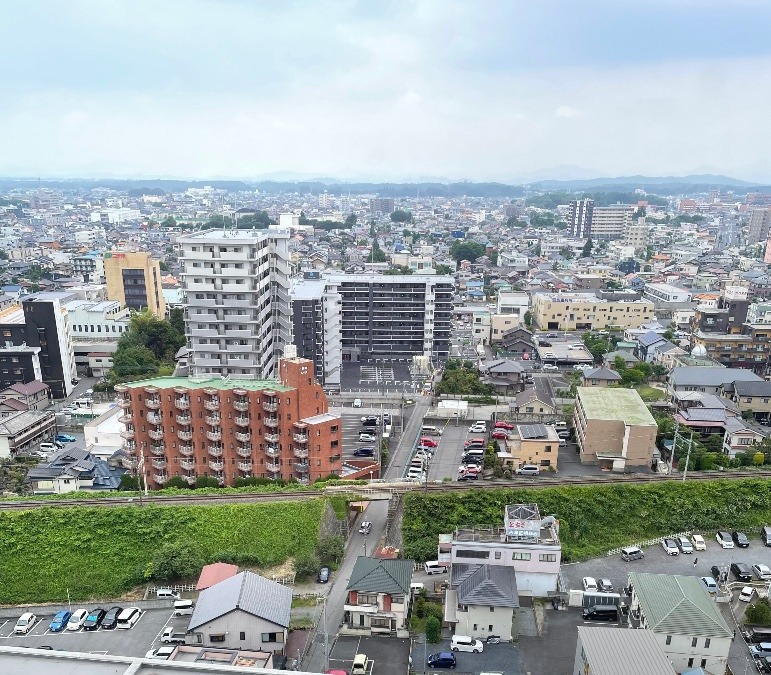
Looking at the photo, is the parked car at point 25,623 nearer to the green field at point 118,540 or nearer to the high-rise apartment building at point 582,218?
the green field at point 118,540

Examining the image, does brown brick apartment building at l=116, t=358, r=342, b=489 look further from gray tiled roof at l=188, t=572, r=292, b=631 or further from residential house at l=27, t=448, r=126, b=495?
gray tiled roof at l=188, t=572, r=292, b=631

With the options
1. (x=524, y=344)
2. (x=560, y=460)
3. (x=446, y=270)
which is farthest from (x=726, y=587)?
(x=446, y=270)

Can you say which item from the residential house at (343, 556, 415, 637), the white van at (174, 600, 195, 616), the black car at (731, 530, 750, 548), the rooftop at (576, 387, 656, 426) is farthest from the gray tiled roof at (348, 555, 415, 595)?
the rooftop at (576, 387, 656, 426)

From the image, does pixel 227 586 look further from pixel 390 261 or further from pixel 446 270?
pixel 390 261

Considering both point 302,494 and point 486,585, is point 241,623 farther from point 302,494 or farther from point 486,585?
point 302,494

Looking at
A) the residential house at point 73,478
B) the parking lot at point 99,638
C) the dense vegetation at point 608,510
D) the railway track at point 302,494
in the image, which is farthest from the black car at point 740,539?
the residential house at point 73,478
